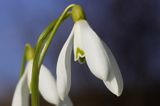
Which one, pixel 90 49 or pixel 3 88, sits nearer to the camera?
pixel 90 49

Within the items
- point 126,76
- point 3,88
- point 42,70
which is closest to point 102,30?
point 126,76

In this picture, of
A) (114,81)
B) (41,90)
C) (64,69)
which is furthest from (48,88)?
(114,81)

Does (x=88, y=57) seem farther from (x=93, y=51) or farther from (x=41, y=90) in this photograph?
(x=41, y=90)

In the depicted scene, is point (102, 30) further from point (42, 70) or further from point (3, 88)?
point (42, 70)

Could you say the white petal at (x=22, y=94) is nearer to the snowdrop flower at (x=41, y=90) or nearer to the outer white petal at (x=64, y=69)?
the snowdrop flower at (x=41, y=90)

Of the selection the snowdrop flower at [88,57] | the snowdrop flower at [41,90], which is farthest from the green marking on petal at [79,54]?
the snowdrop flower at [41,90]

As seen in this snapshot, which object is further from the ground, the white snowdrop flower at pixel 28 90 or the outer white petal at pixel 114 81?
the white snowdrop flower at pixel 28 90
